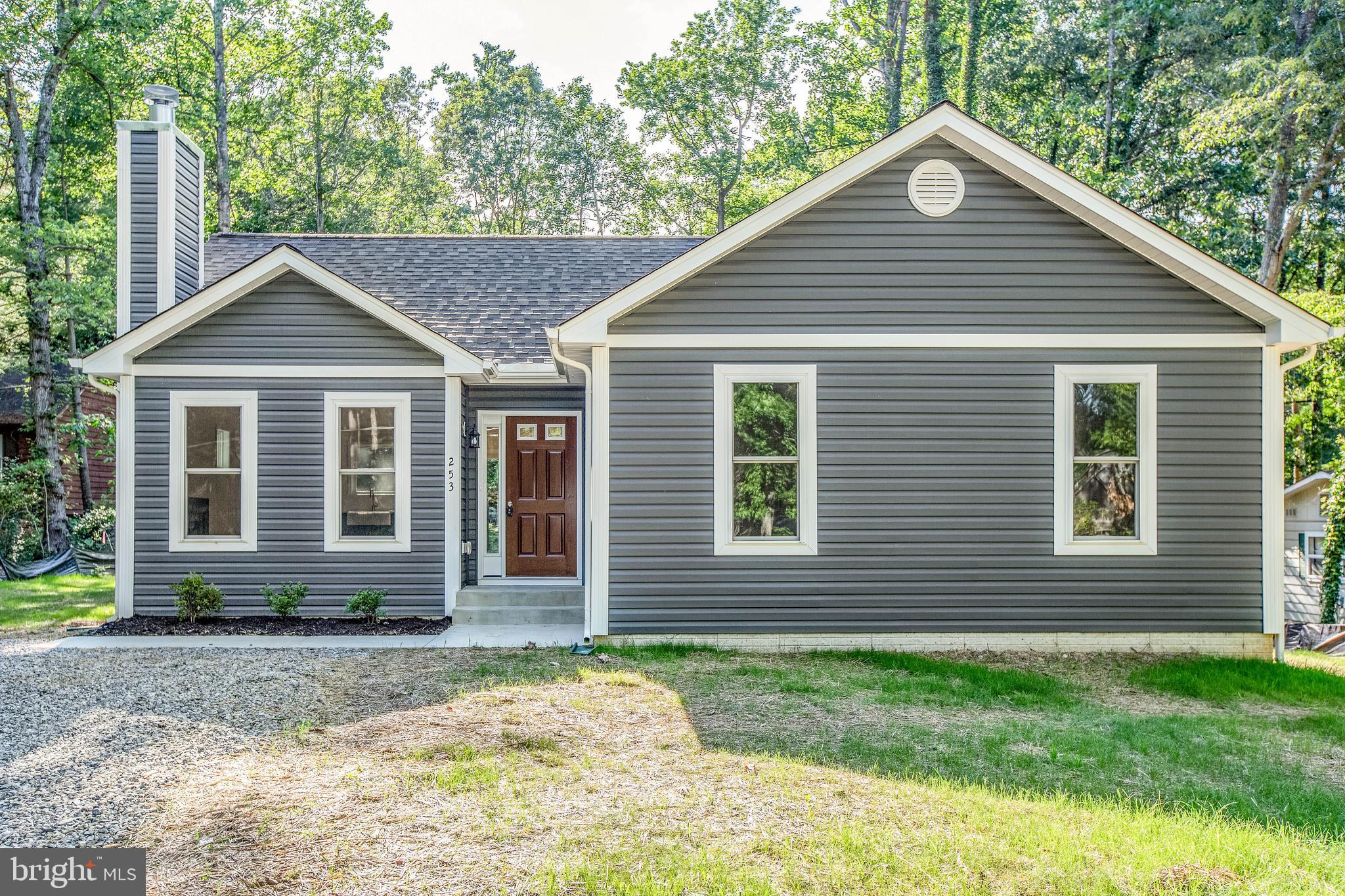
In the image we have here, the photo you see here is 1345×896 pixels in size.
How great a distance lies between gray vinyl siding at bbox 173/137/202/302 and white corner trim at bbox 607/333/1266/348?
19.8 ft

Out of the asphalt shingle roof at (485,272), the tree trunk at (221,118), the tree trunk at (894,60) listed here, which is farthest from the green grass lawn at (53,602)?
the tree trunk at (894,60)

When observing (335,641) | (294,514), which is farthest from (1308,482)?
(294,514)

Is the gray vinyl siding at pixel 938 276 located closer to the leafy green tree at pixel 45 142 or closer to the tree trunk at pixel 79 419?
the leafy green tree at pixel 45 142

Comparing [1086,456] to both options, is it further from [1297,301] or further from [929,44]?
[929,44]

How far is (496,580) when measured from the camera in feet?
34.1

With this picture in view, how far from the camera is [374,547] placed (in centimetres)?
936

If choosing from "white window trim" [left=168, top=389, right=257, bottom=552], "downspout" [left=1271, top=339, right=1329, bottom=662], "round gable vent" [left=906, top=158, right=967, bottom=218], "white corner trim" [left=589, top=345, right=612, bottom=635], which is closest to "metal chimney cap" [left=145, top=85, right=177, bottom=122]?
"white window trim" [left=168, top=389, right=257, bottom=552]

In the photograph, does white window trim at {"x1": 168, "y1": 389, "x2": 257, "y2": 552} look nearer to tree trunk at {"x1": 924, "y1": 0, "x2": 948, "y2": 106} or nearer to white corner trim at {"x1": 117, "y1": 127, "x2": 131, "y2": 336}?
white corner trim at {"x1": 117, "y1": 127, "x2": 131, "y2": 336}

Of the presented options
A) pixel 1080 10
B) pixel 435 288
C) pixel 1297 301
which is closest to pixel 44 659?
pixel 435 288

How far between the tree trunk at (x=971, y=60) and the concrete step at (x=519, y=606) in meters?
17.8

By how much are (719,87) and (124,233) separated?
2240 centimetres

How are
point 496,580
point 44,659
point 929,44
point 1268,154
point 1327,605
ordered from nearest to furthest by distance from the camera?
point 44,659, point 496,580, point 1327,605, point 1268,154, point 929,44

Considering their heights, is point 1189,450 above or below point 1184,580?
above

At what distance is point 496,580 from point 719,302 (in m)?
4.39
